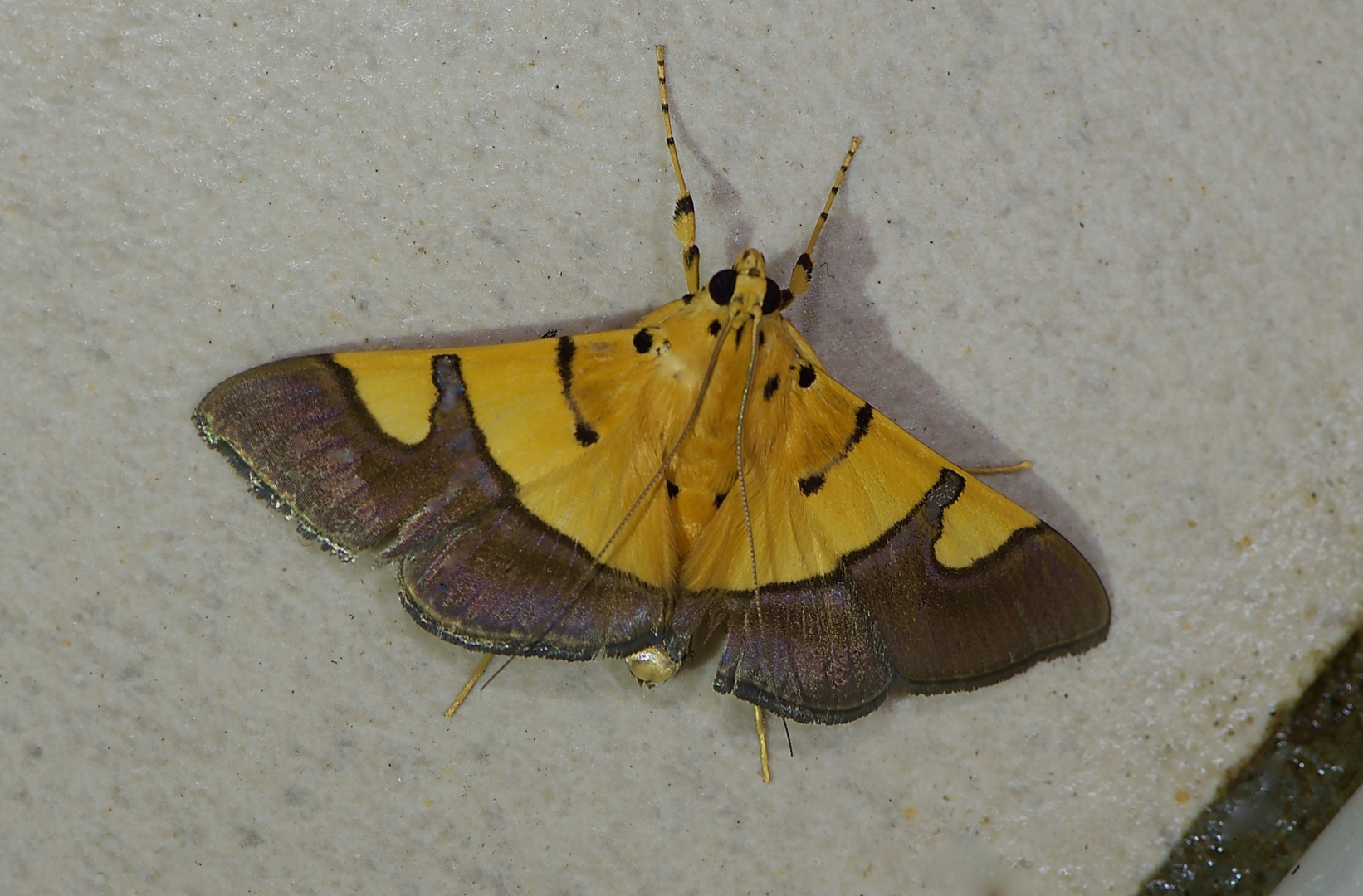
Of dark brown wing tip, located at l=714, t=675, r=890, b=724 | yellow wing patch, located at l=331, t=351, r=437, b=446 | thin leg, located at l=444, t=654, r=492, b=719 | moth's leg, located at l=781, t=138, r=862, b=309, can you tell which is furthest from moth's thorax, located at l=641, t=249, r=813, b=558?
→ thin leg, located at l=444, t=654, r=492, b=719

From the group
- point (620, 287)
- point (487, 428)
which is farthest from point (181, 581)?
point (620, 287)

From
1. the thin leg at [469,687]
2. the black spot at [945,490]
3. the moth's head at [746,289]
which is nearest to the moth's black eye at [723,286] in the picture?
the moth's head at [746,289]

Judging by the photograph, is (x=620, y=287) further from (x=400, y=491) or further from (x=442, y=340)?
(x=400, y=491)

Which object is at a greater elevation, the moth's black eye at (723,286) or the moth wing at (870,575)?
the moth's black eye at (723,286)

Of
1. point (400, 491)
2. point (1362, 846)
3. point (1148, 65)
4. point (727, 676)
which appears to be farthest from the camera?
point (1148, 65)

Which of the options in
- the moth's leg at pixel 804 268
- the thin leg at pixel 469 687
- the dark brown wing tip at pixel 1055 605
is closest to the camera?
the dark brown wing tip at pixel 1055 605

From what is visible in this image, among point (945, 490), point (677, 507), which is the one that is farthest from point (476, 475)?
point (945, 490)

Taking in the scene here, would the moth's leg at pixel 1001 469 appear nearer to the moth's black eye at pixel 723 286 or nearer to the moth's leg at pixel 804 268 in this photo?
the moth's leg at pixel 804 268
